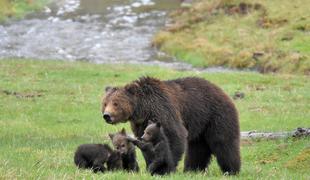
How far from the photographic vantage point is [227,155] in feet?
43.6

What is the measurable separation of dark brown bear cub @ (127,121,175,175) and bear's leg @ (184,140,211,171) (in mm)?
1981

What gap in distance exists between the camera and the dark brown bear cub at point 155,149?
1158cm

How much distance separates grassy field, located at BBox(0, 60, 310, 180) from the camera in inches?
457

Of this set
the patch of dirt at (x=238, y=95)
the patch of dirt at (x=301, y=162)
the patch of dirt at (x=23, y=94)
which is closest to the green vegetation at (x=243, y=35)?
the patch of dirt at (x=238, y=95)

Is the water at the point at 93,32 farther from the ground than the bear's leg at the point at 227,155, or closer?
closer

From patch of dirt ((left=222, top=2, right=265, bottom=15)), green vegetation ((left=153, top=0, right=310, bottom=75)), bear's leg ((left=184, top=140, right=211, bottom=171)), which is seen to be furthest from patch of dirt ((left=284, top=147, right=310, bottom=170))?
patch of dirt ((left=222, top=2, right=265, bottom=15))

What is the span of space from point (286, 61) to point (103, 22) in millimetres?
17472

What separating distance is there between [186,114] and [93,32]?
34.0 metres

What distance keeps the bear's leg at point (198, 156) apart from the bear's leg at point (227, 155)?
1.14 ft

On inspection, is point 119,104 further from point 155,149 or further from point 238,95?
point 238,95

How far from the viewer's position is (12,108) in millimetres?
23922

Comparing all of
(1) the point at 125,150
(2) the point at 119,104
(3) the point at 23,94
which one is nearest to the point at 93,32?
(3) the point at 23,94

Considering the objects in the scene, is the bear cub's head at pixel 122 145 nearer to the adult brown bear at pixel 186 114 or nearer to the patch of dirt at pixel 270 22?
the adult brown bear at pixel 186 114

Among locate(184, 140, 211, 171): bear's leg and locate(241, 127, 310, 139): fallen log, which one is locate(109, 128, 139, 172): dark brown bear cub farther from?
locate(241, 127, 310, 139): fallen log
